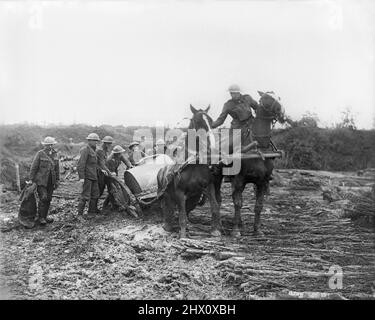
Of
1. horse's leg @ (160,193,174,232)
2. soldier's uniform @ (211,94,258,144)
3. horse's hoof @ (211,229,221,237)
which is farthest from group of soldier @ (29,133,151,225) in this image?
horse's hoof @ (211,229,221,237)

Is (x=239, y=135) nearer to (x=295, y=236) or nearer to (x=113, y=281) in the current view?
(x=295, y=236)

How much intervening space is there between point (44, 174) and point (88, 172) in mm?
965

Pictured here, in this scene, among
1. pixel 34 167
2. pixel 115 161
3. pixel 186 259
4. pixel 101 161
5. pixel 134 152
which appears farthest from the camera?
pixel 134 152

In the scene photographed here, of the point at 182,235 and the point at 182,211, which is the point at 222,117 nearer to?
the point at 182,211

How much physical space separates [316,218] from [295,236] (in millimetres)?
2025

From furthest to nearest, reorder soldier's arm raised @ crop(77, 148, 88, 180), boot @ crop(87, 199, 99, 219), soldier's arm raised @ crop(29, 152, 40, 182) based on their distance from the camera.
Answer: boot @ crop(87, 199, 99, 219) < soldier's arm raised @ crop(77, 148, 88, 180) < soldier's arm raised @ crop(29, 152, 40, 182)

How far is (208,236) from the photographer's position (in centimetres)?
901

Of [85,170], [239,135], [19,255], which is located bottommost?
[19,255]

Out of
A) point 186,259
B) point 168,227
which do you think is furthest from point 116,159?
point 186,259

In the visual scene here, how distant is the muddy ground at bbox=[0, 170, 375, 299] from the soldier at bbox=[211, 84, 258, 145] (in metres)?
2.08

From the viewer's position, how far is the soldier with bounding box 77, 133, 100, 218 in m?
11.1

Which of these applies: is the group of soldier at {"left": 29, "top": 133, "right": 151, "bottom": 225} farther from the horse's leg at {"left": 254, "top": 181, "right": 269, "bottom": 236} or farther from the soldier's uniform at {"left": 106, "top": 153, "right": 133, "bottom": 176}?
the horse's leg at {"left": 254, "top": 181, "right": 269, "bottom": 236}

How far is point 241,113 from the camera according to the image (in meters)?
9.41
